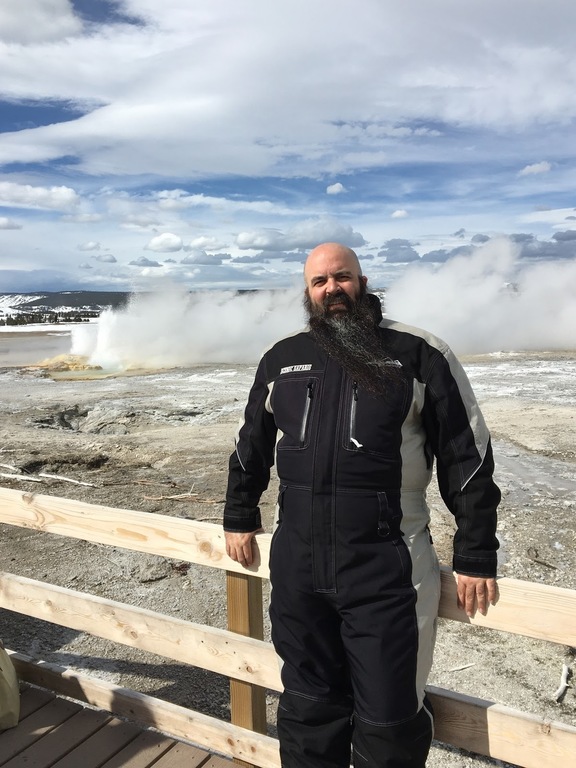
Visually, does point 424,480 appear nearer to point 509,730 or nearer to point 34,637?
point 509,730

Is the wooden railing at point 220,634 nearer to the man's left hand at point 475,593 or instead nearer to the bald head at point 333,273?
the man's left hand at point 475,593

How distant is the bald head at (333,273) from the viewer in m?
2.61

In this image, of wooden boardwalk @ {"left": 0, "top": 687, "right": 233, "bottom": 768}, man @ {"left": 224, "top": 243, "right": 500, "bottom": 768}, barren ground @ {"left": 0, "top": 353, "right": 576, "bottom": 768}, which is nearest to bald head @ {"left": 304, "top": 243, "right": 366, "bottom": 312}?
man @ {"left": 224, "top": 243, "right": 500, "bottom": 768}

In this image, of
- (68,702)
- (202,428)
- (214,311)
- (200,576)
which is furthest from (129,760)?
(214,311)

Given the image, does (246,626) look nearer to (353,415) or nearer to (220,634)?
(220,634)

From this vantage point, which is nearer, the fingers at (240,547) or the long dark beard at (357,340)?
the long dark beard at (357,340)

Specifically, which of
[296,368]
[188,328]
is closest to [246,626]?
[296,368]

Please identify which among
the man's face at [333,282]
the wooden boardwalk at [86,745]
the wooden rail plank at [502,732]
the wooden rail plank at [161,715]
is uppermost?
the man's face at [333,282]

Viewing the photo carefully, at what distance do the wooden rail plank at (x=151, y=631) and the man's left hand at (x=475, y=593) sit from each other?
0.83 m

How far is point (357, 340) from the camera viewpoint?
2.36m

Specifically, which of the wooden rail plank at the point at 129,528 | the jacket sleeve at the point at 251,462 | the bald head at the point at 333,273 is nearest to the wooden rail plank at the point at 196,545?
the wooden rail plank at the point at 129,528

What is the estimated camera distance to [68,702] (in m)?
3.18

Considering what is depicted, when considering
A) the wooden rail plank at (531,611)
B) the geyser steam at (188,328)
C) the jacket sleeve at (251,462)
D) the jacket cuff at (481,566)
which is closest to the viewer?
the wooden rail plank at (531,611)

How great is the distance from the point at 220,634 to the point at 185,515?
15.0 ft
